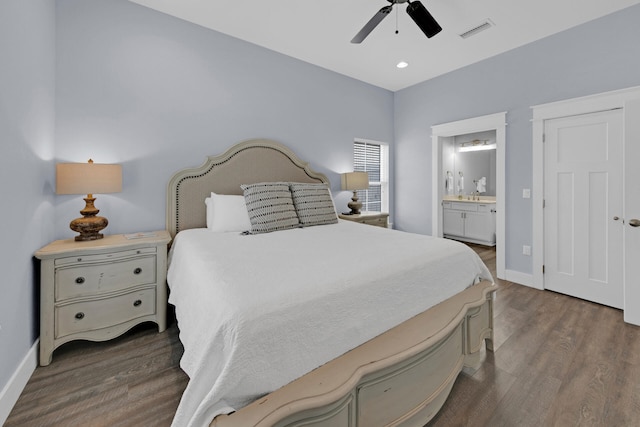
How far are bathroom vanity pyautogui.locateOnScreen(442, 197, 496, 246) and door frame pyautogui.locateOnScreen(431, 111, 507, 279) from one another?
4.64 feet

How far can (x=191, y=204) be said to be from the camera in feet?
9.23

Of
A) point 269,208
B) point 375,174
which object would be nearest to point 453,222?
point 375,174

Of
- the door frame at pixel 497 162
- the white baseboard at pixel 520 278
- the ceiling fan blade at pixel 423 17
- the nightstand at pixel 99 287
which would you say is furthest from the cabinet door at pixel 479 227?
the nightstand at pixel 99 287

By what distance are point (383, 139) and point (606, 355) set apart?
3657mm

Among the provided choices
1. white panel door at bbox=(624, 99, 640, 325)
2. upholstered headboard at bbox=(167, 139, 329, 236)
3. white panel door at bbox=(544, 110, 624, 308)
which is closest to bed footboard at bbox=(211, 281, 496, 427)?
white panel door at bbox=(624, 99, 640, 325)

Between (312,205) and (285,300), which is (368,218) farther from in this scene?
(285,300)

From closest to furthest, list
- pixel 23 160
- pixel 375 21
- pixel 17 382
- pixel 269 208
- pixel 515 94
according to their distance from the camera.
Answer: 1. pixel 17 382
2. pixel 23 160
3. pixel 375 21
4. pixel 269 208
5. pixel 515 94

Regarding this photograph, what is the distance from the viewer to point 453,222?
5.76m

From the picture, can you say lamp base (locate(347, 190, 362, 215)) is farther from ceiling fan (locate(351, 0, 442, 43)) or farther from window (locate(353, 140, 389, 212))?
ceiling fan (locate(351, 0, 442, 43))

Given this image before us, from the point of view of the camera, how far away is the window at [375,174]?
4583 mm

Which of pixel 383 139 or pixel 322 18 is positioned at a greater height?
pixel 322 18

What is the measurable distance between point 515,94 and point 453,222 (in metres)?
2.91

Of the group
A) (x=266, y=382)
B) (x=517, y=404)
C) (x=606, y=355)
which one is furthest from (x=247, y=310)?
(x=606, y=355)

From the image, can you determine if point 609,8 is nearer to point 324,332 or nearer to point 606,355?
point 606,355
